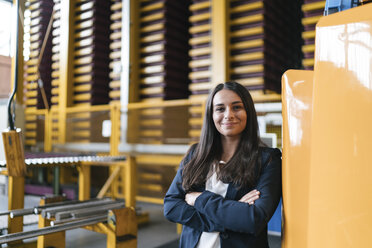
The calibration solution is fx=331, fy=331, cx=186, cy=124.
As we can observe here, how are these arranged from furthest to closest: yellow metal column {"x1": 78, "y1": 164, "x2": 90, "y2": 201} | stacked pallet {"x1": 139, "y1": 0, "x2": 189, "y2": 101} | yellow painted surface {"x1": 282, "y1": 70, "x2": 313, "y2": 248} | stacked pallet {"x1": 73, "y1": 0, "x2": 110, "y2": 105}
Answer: stacked pallet {"x1": 139, "y1": 0, "x2": 189, "y2": 101} < yellow metal column {"x1": 78, "y1": 164, "x2": 90, "y2": 201} < stacked pallet {"x1": 73, "y1": 0, "x2": 110, "y2": 105} < yellow painted surface {"x1": 282, "y1": 70, "x2": 313, "y2": 248}

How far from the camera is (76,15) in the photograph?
2850 millimetres

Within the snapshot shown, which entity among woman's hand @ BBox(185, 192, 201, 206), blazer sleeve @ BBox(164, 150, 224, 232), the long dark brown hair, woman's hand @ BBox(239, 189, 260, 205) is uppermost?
the long dark brown hair

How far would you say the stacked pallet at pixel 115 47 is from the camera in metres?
4.55

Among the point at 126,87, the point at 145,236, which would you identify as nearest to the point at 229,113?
the point at 145,236

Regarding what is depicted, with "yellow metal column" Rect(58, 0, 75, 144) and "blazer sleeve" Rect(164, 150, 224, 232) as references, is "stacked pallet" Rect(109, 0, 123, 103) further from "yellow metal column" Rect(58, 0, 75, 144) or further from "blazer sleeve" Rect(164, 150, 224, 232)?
"blazer sleeve" Rect(164, 150, 224, 232)

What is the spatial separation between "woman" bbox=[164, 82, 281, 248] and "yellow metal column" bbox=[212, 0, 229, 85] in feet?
8.08

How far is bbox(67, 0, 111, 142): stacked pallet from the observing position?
3.03 meters

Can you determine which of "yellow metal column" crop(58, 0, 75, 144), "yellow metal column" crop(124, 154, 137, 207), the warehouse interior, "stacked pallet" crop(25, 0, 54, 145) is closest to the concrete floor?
the warehouse interior

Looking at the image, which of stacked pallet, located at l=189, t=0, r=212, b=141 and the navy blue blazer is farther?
stacked pallet, located at l=189, t=0, r=212, b=141

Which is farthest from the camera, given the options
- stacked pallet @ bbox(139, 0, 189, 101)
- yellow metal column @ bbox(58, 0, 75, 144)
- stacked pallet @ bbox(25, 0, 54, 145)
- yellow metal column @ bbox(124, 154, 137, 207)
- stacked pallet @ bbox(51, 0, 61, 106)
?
stacked pallet @ bbox(139, 0, 189, 101)

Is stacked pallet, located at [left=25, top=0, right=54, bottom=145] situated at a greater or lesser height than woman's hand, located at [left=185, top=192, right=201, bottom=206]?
greater

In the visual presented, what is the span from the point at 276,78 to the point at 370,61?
3191 mm

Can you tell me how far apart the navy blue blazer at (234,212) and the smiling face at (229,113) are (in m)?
0.16

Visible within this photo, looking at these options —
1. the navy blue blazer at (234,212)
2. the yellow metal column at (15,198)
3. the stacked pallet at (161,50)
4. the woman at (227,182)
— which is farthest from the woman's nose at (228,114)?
the stacked pallet at (161,50)
